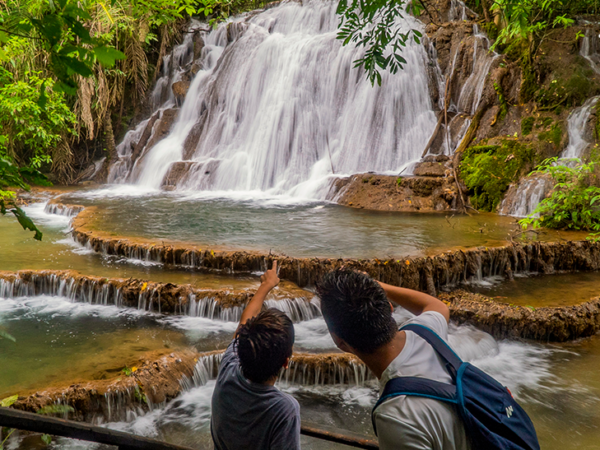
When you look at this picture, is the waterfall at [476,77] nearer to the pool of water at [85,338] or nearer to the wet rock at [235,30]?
the pool of water at [85,338]

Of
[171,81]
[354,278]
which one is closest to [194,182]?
[171,81]

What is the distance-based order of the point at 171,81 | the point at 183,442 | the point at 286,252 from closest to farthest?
the point at 183,442 < the point at 286,252 < the point at 171,81

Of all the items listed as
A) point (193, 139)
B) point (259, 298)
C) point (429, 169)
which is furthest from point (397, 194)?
point (193, 139)

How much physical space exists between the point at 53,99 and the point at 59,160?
18.6ft

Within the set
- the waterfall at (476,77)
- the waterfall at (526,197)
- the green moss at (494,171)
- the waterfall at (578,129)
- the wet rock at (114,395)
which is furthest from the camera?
the waterfall at (476,77)

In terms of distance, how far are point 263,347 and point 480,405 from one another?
0.83m

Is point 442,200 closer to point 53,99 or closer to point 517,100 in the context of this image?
point 517,100

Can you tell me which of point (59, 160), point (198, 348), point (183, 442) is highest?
point (59, 160)

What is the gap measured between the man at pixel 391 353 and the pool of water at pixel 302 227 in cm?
461

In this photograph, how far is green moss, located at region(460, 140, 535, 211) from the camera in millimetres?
9815

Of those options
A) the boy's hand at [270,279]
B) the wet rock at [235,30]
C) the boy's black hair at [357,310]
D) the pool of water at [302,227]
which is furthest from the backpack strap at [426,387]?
the wet rock at [235,30]

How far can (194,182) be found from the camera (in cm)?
1409

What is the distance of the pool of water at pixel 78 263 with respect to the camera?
5770mm

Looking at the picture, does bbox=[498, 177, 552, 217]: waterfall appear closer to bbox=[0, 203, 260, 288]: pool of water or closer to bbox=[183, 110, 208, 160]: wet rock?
bbox=[0, 203, 260, 288]: pool of water
